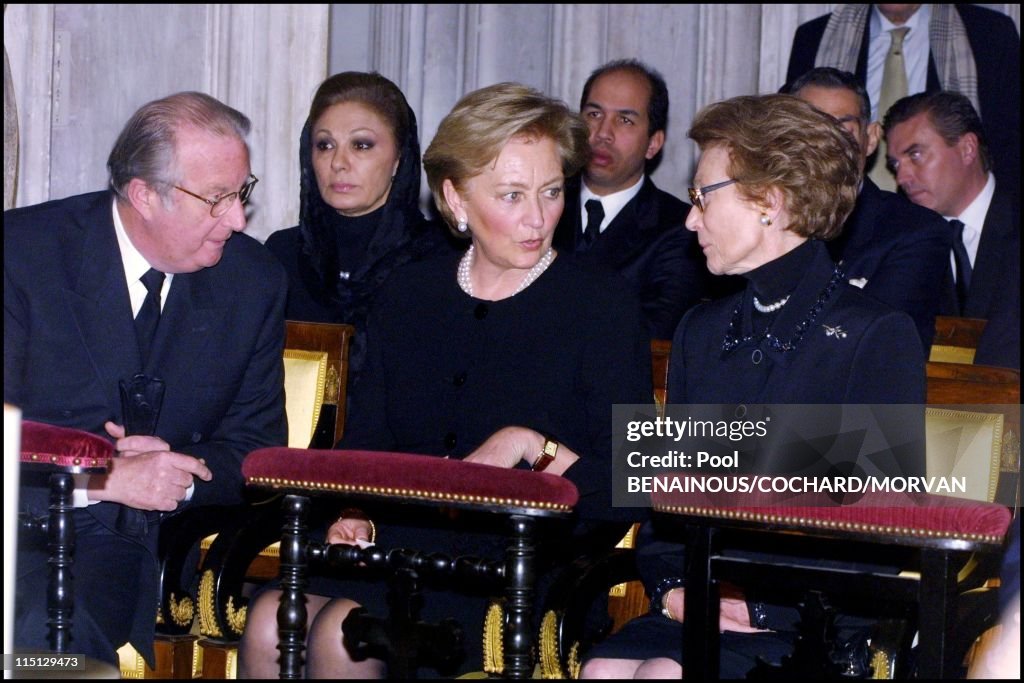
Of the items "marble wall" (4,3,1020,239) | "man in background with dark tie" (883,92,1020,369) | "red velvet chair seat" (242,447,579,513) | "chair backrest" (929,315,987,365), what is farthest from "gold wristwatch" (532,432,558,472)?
"man in background with dark tie" (883,92,1020,369)

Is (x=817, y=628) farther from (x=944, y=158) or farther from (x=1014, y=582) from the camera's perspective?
(x=944, y=158)

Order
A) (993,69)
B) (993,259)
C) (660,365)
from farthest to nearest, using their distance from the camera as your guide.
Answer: (993,69), (993,259), (660,365)

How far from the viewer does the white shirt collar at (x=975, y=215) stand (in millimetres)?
5891

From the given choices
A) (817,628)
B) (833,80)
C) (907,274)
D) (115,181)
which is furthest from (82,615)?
(833,80)

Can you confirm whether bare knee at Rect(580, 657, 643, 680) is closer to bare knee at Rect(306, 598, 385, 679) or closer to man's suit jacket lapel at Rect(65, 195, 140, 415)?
bare knee at Rect(306, 598, 385, 679)

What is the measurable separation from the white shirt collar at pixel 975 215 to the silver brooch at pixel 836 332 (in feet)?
10.7

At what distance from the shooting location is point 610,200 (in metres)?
5.36

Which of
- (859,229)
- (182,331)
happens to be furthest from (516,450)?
(859,229)

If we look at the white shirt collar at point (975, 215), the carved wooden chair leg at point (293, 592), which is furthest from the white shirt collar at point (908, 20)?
the carved wooden chair leg at point (293, 592)

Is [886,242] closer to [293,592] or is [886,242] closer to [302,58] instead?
[302,58]

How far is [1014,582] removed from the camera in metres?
2.21

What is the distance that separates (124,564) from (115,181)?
101 centimetres

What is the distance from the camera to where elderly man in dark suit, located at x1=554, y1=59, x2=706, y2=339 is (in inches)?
191

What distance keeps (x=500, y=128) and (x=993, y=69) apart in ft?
11.8
